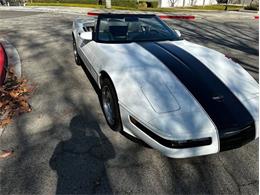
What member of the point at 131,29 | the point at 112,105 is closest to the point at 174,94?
the point at 112,105

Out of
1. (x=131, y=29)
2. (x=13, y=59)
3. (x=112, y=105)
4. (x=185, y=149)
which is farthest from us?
Result: (x=13, y=59)

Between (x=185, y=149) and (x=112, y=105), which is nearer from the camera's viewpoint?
(x=185, y=149)

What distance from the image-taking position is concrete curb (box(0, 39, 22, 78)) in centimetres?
548

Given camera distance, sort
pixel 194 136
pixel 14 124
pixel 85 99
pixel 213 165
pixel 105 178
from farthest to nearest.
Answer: pixel 85 99 < pixel 14 124 < pixel 213 165 < pixel 105 178 < pixel 194 136

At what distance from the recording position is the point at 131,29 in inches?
163

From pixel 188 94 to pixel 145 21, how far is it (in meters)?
2.28

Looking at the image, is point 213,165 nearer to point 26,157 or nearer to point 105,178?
point 105,178

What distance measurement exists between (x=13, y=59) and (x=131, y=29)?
3814 millimetres

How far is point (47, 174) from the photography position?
2549mm

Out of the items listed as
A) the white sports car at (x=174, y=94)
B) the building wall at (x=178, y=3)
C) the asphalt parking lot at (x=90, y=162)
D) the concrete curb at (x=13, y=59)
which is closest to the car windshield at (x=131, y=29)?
the white sports car at (x=174, y=94)

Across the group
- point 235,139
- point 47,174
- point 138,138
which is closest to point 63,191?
point 47,174

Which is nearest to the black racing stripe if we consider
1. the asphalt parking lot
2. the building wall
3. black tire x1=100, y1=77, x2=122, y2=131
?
the asphalt parking lot

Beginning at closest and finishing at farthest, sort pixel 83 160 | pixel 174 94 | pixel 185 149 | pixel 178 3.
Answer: pixel 185 149 → pixel 174 94 → pixel 83 160 → pixel 178 3

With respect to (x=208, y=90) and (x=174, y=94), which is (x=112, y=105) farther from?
(x=208, y=90)
